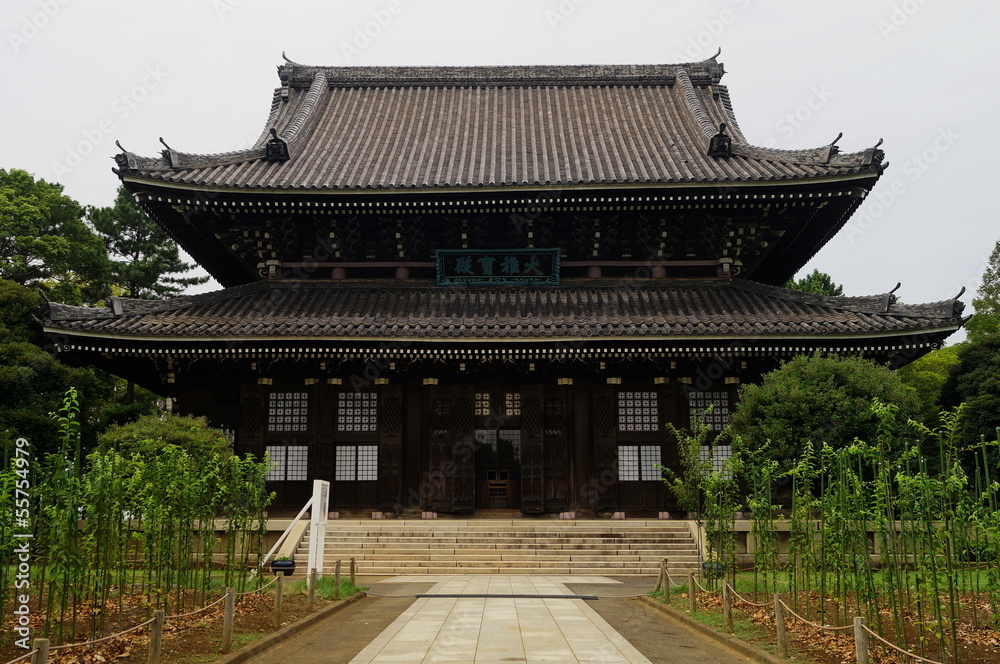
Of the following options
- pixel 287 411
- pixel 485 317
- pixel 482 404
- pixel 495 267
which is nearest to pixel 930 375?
pixel 495 267

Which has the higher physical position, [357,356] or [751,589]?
[357,356]

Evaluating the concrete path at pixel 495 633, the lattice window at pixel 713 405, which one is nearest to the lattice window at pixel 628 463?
the lattice window at pixel 713 405

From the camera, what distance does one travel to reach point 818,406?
15414 millimetres

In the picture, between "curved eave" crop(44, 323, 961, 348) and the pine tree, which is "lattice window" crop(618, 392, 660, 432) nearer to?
"curved eave" crop(44, 323, 961, 348)

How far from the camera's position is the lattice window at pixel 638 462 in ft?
66.9

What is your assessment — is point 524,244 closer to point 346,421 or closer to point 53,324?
point 346,421

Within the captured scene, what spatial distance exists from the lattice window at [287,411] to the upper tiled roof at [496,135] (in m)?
5.76

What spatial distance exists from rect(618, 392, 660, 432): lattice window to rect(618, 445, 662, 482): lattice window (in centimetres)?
52

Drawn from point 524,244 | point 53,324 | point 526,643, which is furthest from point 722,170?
point 53,324

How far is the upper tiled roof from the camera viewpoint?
68.7 feet

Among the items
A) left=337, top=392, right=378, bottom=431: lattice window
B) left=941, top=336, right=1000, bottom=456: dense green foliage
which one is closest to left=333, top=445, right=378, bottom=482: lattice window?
left=337, top=392, right=378, bottom=431: lattice window

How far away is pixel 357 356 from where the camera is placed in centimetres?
1944

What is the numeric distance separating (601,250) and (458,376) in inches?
222

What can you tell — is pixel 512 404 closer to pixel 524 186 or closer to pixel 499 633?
pixel 524 186
